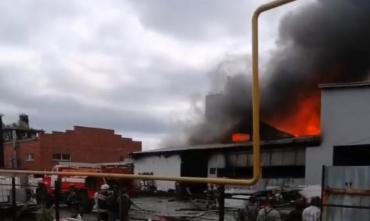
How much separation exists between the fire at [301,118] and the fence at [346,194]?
23.5m

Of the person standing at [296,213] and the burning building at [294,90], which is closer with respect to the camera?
the person standing at [296,213]

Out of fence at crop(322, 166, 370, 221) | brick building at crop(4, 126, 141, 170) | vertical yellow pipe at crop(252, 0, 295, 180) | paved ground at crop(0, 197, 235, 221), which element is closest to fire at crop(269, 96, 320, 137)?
brick building at crop(4, 126, 141, 170)

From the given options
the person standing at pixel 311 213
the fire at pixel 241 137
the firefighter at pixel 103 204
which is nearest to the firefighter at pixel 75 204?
the firefighter at pixel 103 204

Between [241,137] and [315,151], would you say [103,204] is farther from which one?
[241,137]

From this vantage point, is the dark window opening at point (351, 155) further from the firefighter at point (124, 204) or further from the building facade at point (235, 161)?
the firefighter at point (124, 204)

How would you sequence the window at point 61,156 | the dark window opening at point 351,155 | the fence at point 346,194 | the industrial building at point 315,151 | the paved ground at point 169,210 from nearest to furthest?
the fence at point 346,194, the paved ground at point 169,210, the dark window opening at point 351,155, the industrial building at point 315,151, the window at point 61,156

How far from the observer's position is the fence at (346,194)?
13.4 feet

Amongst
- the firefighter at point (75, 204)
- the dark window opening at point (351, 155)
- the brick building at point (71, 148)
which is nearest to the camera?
the firefighter at point (75, 204)

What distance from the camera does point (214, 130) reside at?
109 ft

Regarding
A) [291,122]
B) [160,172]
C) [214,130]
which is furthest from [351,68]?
[160,172]

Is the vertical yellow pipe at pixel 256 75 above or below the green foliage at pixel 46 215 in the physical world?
above

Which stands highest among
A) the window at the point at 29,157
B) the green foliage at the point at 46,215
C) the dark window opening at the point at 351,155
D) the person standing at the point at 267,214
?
the dark window opening at the point at 351,155

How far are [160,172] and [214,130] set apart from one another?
625cm

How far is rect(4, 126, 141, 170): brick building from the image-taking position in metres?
44.7
